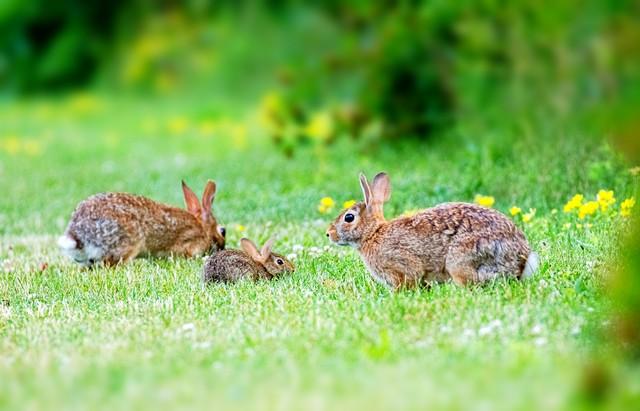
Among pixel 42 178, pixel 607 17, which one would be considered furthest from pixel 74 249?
pixel 42 178

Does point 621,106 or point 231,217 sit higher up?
point 621,106

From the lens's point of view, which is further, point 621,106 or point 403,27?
point 403,27

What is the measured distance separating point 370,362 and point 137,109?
73.1ft

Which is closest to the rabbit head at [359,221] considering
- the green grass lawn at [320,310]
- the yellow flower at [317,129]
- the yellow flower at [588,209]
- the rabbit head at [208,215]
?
the green grass lawn at [320,310]

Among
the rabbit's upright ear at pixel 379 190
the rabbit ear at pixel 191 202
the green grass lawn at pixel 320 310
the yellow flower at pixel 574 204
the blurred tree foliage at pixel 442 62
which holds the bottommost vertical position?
the green grass lawn at pixel 320 310

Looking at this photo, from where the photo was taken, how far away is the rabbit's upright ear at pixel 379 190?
771cm

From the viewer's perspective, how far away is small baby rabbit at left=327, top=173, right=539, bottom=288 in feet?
22.9

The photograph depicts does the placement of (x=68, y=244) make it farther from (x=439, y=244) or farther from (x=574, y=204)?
(x=574, y=204)

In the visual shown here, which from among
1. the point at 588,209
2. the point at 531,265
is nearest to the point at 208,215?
the point at 588,209

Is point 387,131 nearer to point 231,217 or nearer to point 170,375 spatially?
point 231,217

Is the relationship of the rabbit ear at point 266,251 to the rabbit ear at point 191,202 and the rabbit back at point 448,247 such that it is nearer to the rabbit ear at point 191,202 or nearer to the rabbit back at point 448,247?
the rabbit back at point 448,247

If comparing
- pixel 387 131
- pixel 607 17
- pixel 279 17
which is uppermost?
pixel 279 17

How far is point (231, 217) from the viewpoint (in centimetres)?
1125

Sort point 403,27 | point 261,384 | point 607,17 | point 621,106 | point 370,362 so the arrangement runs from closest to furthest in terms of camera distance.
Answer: point 261,384, point 370,362, point 621,106, point 607,17, point 403,27
